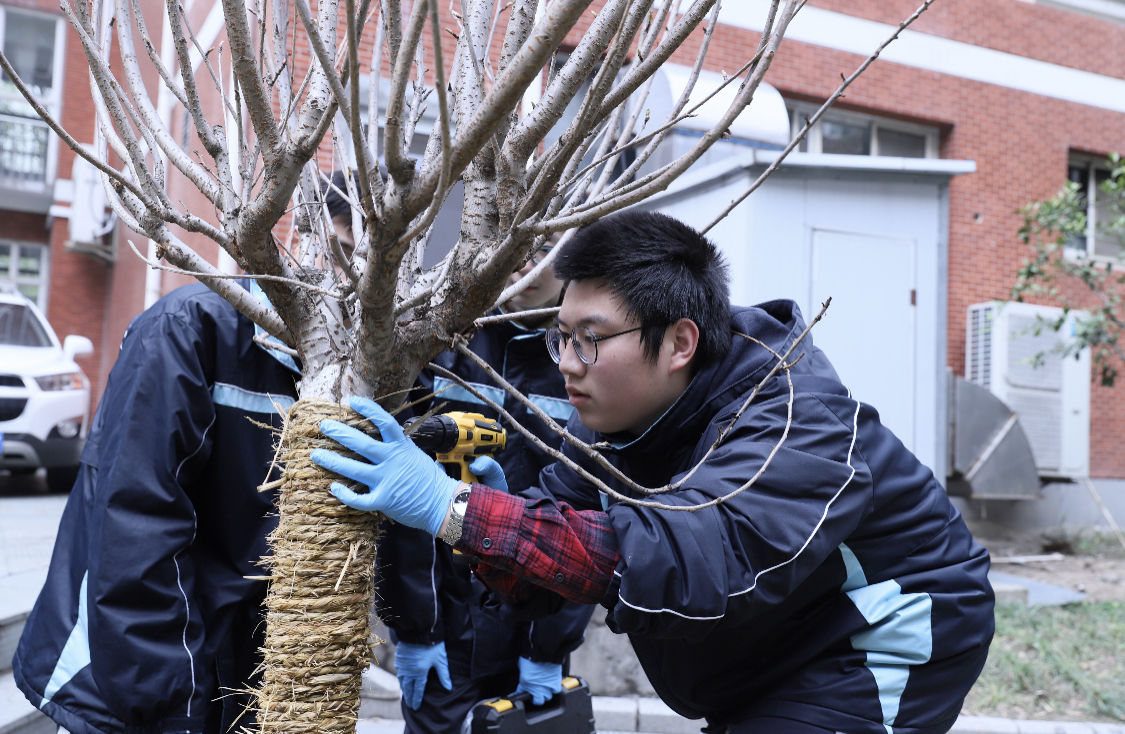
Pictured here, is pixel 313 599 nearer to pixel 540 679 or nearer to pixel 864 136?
pixel 540 679

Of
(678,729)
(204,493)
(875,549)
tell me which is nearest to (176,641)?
(204,493)

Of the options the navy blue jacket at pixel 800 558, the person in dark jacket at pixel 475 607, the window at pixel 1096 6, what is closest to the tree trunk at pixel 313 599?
the navy blue jacket at pixel 800 558

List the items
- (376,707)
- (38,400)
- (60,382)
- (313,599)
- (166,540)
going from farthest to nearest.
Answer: (60,382), (38,400), (376,707), (166,540), (313,599)

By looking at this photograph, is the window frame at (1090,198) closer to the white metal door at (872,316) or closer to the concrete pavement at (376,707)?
the white metal door at (872,316)

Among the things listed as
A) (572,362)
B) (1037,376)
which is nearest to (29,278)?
(1037,376)

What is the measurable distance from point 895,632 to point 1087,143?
11.4 m

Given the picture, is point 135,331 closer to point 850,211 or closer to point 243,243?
point 243,243

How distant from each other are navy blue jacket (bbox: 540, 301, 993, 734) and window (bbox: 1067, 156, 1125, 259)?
1055 cm

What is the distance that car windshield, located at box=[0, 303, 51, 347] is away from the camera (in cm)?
847

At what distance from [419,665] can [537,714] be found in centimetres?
38

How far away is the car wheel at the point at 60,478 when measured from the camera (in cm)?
849

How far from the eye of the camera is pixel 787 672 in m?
1.83

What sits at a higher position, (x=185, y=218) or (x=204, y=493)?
(x=185, y=218)

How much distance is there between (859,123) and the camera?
10.1 metres
